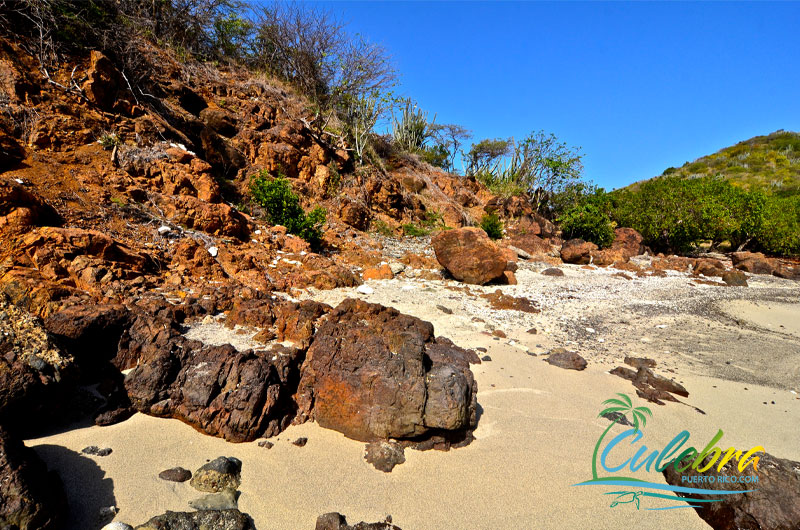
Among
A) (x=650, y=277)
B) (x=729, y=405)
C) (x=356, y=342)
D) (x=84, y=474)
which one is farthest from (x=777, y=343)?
(x=84, y=474)

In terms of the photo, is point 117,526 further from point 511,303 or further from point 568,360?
point 511,303

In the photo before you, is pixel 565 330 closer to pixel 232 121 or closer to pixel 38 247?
pixel 38 247

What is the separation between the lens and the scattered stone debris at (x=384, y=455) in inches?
99.3

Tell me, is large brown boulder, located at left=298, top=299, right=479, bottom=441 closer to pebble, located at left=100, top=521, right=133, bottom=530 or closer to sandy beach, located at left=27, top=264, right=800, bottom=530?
sandy beach, located at left=27, top=264, right=800, bottom=530

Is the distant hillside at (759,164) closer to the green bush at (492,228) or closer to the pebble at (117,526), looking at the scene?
the green bush at (492,228)

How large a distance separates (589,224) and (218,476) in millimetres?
16654

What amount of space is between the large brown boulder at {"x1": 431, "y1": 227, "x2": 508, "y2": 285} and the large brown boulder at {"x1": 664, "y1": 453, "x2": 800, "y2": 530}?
5.85 m

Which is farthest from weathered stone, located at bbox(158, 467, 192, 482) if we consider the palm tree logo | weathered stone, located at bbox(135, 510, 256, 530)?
the palm tree logo

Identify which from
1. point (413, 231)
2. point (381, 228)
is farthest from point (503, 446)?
point (413, 231)

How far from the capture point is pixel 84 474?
7.12ft

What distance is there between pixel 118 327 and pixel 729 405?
230 inches

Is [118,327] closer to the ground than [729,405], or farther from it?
farther from it

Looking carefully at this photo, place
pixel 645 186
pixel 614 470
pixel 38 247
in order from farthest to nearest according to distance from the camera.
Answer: pixel 645 186
pixel 38 247
pixel 614 470

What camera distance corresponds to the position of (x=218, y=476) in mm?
2244
